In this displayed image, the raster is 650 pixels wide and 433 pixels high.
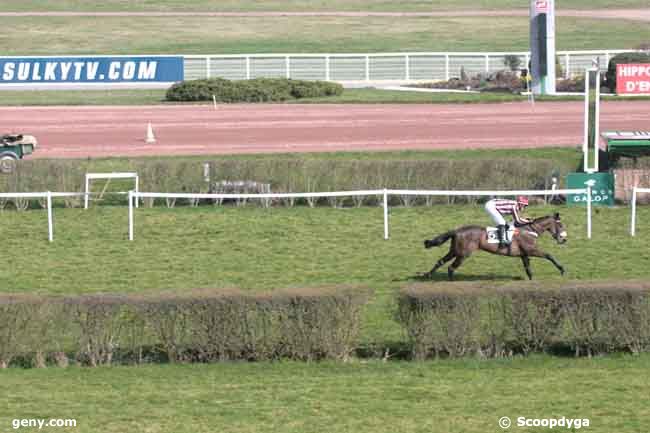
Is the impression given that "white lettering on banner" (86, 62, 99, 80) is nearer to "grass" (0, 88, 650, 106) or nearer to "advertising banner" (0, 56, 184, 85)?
"advertising banner" (0, 56, 184, 85)

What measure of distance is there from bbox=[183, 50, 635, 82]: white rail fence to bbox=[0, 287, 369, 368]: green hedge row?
3286 cm

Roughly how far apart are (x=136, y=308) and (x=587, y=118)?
13.5 m

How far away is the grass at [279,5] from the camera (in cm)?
6744

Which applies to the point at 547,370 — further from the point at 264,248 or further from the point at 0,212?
the point at 0,212

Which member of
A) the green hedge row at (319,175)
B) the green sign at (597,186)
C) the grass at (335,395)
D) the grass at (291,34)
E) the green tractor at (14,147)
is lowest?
the grass at (335,395)

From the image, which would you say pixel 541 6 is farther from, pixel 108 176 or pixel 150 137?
pixel 108 176

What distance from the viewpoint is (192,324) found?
11.7 meters

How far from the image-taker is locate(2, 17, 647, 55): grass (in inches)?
2179

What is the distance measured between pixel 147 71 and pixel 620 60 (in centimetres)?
1497

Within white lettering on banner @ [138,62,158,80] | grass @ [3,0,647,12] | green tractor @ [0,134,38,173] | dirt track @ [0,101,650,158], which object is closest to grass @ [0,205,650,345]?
green tractor @ [0,134,38,173]

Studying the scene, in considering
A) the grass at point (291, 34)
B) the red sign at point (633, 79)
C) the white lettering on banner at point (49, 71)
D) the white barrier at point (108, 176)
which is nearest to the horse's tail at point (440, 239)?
the white barrier at point (108, 176)

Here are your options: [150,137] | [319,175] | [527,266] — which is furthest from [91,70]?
[527,266]

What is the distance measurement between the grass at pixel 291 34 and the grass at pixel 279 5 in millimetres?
3998

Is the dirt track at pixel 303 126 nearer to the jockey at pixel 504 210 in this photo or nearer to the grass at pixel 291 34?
the jockey at pixel 504 210
